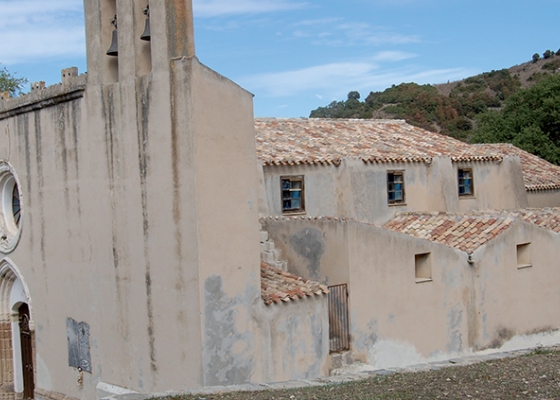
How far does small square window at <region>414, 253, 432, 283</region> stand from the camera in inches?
591

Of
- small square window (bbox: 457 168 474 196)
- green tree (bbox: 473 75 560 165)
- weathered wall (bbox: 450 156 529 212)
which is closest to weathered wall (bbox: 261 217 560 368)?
small square window (bbox: 457 168 474 196)

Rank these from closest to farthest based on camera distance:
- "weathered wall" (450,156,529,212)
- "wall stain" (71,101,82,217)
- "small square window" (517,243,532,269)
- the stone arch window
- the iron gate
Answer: "wall stain" (71,101,82,217)
the iron gate
the stone arch window
"small square window" (517,243,532,269)
"weathered wall" (450,156,529,212)

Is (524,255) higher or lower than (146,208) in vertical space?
lower

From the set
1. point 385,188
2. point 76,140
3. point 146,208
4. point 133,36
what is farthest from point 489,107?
point 146,208

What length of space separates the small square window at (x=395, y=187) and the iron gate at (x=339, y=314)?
20.0 ft

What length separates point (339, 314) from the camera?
14.0 m

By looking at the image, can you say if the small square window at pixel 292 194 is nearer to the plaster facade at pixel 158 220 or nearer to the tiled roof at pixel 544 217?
the plaster facade at pixel 158 220

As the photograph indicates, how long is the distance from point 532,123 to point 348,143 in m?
22.6

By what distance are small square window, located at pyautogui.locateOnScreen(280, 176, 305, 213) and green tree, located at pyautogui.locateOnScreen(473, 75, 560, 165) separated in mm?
23306

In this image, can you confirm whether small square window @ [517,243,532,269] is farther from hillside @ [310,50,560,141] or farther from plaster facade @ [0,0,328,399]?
hillside @ [310,50,560,141]

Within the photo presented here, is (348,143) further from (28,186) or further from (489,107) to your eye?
(489,107)

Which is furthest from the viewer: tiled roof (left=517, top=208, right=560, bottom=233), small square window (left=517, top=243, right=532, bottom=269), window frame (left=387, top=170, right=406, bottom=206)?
window frame (left=387, top=170, right=406, bottom=206)

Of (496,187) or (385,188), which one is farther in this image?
(496,187)

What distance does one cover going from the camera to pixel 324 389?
8.67m
